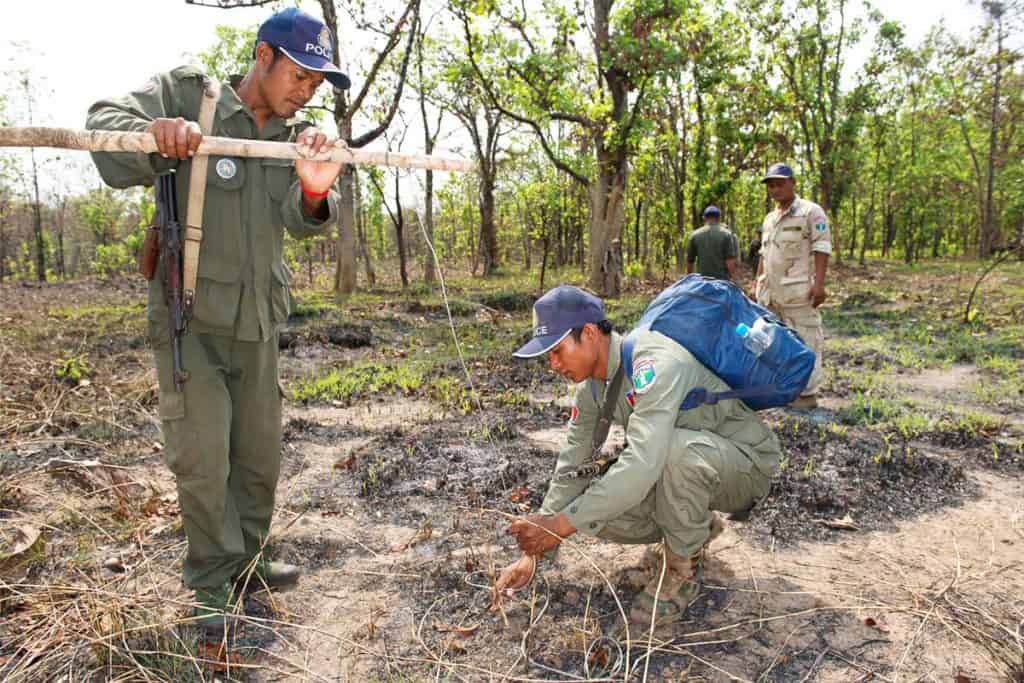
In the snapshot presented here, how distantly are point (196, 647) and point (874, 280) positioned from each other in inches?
834

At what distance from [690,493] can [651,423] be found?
37 cm

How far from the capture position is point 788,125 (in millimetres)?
21594

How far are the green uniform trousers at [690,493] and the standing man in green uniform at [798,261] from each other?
3372 millimetres

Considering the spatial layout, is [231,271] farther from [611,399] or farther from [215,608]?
[611,399]

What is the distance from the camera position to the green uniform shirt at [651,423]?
2.27 metres

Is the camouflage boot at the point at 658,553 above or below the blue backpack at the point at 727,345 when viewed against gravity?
below

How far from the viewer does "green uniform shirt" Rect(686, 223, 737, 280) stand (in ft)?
27.2

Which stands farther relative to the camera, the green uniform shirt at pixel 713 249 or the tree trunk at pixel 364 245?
the tree trunk at pixel 364 245

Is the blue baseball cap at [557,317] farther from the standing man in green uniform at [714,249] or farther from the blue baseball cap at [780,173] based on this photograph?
the standing man in green uniform at [714,249]

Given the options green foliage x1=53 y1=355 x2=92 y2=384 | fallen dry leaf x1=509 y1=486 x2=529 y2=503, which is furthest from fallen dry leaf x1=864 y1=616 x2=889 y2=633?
green foliage x1=53 y1=355 x2=92 y2=384

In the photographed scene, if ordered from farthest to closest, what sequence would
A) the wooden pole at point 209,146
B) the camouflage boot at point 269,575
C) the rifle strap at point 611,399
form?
the camouflage boot at point 269,575 → the rifle strap at point 611,399 → the wooden pole at point 209,146

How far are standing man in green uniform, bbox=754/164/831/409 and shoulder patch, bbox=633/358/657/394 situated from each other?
382cm

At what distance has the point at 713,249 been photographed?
830 centimetres

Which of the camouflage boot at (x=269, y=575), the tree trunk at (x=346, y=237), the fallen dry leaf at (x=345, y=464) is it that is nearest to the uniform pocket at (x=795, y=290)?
the fallen dry leaf at (x=345, y=464)
